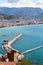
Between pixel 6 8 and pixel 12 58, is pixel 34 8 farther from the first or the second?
pixel 12 58

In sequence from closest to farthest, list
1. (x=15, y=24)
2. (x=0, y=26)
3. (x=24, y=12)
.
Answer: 1. (x=0, y=26)
2. (x=15, y=24)
3. (x=24, y=12)

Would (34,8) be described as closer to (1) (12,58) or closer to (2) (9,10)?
(2) (9,10)

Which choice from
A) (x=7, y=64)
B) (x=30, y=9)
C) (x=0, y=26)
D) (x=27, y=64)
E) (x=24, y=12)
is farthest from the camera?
(x=30, y=9)

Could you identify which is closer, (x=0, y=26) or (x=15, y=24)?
(x=0, y=26)

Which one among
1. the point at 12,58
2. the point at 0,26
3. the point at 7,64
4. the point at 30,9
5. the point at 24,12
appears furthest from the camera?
the point at 30,9

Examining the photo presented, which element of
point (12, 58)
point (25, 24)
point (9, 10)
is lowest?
point (9, 10)

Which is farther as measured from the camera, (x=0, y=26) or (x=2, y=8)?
(x=2, y=8)

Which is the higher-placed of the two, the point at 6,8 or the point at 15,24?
the point at 15,24

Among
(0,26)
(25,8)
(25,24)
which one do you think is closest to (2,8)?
(25,8)

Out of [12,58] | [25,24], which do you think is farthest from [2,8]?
[12,58]
